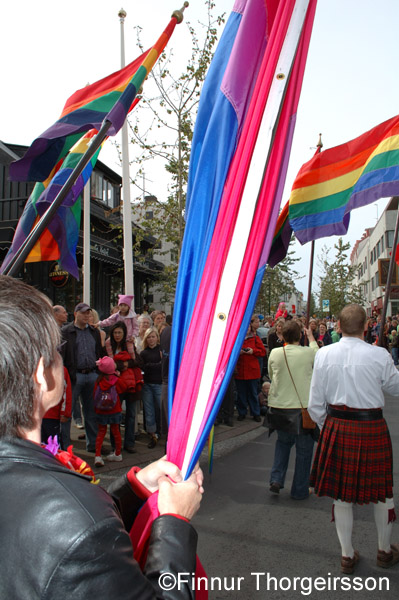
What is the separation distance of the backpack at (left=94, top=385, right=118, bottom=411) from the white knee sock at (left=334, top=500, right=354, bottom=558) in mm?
3418

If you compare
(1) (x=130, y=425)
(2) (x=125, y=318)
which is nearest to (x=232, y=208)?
(1) (x=130, y=425)

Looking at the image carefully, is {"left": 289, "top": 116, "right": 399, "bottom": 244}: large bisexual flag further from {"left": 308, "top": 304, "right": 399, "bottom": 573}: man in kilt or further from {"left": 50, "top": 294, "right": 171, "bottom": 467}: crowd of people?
{"left": 50, "top": 294, "right": 171, "bottom": 467}: crowd of people

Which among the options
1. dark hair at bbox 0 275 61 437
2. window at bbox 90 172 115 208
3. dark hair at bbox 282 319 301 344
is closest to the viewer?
dark hair at bbox 0 275 61 437

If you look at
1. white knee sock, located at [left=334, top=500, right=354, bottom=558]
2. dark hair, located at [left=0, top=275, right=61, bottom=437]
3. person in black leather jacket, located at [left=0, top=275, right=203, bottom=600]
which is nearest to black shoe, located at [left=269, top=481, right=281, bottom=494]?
white knee sock, located at [left=334, top=500, right=354, bottom=558]

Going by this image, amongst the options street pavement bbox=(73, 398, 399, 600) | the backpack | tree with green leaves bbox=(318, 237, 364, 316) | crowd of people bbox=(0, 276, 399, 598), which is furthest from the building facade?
street pavement bbox=(73, 398, 399, 600)

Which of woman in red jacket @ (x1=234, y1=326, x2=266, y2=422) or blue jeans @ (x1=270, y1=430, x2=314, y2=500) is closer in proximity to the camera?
blue jeans @ (x1=270, y1=430, x2=314, y2=500)

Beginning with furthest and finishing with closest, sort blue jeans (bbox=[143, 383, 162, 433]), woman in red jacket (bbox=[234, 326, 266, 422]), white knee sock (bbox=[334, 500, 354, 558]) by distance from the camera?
1. woman in red jacket (bbox=[234, 326, 266, 422])
2. blue jeans (bbox=[143, 383, 162, 433])
3. white knee sock (bbox=[334, 500, 354, 558])

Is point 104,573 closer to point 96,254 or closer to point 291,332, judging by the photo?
point 291,332

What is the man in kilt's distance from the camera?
11.1 ft

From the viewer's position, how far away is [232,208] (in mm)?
1726

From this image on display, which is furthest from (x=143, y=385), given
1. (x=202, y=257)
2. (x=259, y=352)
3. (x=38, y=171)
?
(x=202, y=257)

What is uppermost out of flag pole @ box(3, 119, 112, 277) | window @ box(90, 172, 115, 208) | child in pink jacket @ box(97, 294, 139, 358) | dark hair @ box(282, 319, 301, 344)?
window @ box(90, 172, 115, 208)

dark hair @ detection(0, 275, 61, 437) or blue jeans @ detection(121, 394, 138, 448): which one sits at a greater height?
dark hair @ detection(0, 275, 61, 437)

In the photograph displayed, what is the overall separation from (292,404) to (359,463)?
1.57 meters
